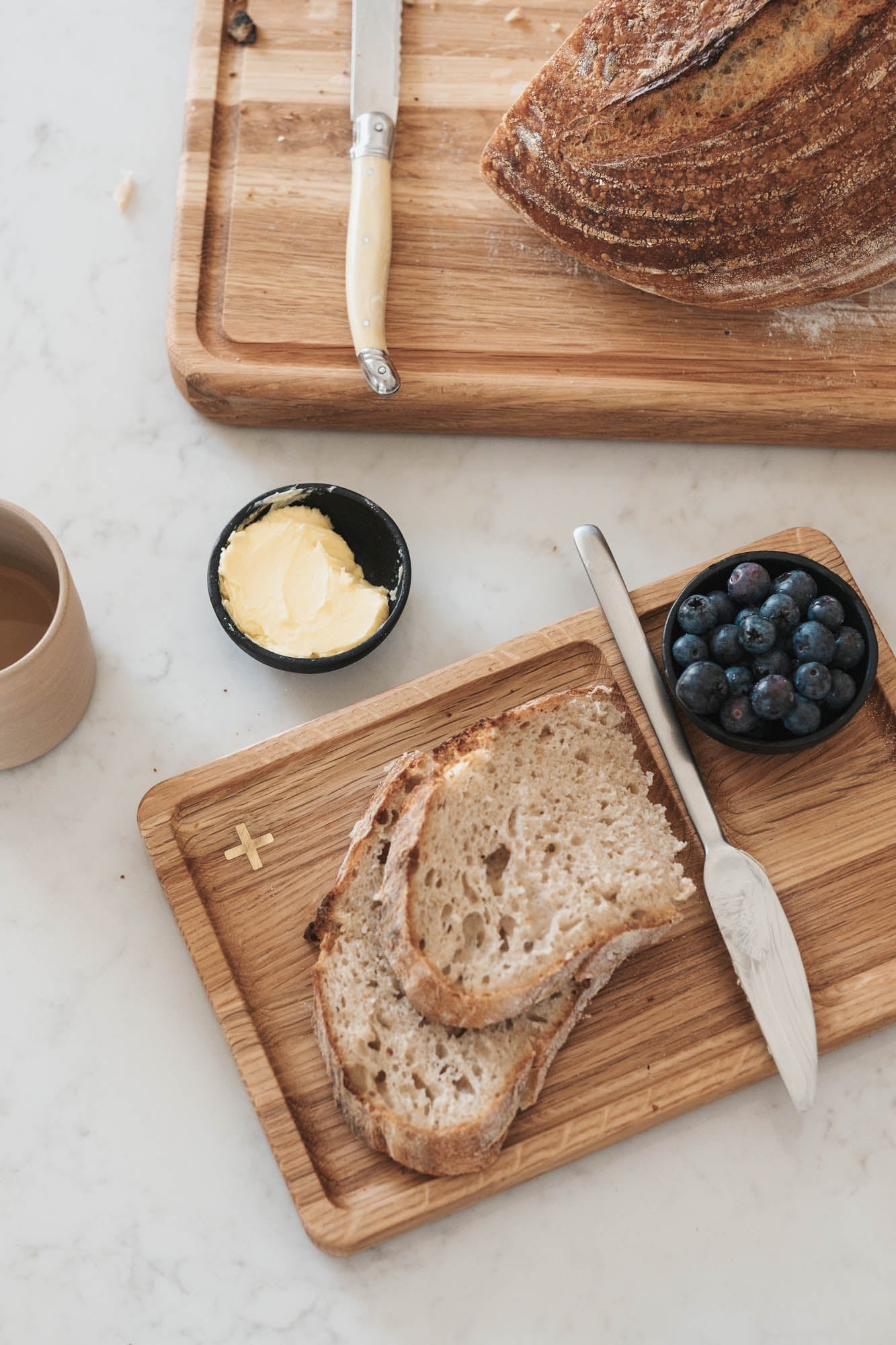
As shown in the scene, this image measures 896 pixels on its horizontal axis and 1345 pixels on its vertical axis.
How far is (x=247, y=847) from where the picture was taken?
166 centimetres

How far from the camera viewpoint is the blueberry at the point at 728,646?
1594 mm

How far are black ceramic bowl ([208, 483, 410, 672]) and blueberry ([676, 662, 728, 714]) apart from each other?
42cm

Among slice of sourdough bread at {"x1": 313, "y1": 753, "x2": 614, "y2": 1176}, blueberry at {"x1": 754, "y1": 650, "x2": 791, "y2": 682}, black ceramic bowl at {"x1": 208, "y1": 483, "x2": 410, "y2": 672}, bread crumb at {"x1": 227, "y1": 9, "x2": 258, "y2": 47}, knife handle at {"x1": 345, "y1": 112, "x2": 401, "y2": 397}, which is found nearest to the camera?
slice of sourdough bread at {"x1": 313, "y1": 753, "x2": 614, "y2": 1176}

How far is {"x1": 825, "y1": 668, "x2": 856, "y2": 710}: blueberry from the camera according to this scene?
1.59m

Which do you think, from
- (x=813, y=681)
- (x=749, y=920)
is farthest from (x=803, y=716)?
(x=749, y=920)

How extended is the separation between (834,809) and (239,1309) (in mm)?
1064

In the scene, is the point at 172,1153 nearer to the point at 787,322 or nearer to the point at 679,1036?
the point at 679,1036

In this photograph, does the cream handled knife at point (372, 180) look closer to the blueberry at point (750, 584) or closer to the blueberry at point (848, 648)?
the blueberry at point (750, 584)

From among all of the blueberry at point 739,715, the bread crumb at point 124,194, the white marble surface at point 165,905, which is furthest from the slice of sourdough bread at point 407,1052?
the bread crumb at point 124,194

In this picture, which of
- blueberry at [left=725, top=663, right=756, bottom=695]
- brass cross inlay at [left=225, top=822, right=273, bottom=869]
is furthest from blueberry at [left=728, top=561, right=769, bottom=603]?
brass cross inlay at [left=225, top=822, right=273, bottom=869]

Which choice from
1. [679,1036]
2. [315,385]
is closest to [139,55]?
[315,385]

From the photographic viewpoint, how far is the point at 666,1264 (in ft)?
5.18

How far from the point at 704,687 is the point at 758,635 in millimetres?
99

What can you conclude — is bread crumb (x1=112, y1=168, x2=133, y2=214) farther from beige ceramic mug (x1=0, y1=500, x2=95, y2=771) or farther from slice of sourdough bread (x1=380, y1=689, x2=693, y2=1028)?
slice of sourdough bread (x1=380, y1=689, x2=693, y2=1028)
